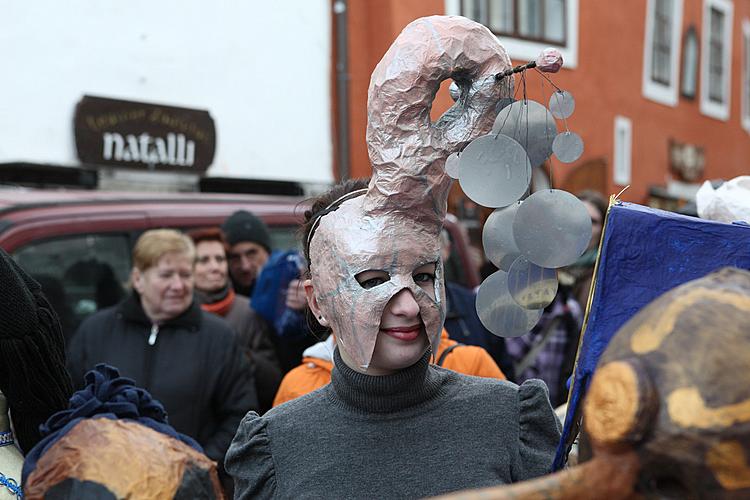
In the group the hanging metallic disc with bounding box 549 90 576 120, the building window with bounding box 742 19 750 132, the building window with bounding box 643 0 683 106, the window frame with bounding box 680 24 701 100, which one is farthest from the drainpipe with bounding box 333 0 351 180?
the building window with bounding box 742 19 750 132

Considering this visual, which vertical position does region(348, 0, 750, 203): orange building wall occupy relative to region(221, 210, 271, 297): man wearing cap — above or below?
above

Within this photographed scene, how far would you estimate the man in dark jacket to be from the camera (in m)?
3.39

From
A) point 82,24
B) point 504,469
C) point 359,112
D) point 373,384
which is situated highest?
point 82,24

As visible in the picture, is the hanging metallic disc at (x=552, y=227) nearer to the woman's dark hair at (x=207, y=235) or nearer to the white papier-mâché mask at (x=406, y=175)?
the white papier-mâché mask at (x=406, y=175)

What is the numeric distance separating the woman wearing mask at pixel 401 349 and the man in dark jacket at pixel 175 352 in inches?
59.6

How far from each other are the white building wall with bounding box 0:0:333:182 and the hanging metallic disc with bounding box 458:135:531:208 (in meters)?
6.49

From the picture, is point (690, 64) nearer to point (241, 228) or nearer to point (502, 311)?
point (241, 228)

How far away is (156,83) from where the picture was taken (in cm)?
855

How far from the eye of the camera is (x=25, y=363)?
67.4 inches

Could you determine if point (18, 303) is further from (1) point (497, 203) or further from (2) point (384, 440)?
(1) point (497, 203)

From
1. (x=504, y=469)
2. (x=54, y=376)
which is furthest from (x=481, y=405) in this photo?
(x=54, y=376)

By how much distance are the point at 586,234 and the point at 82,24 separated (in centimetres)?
724

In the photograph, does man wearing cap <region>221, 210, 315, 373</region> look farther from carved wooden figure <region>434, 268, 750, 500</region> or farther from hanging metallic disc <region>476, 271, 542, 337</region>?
carved wooden figure <region>434, 268, 750, 500</region>

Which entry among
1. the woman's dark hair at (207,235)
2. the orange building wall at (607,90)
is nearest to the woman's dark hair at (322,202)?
the woman's dark hair at (207,235)
